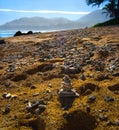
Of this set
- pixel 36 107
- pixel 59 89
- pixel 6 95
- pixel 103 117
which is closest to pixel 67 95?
pixel 59 89

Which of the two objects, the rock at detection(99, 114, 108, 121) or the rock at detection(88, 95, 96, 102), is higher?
the rock at detection(88, 95, 96, 102)

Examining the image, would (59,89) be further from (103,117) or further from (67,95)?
(103,117)

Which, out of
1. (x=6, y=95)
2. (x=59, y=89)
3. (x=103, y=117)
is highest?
(x=59, y=89)

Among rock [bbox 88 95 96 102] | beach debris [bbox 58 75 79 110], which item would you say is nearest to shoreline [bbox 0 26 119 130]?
rock [bbox 88 95 96 102]

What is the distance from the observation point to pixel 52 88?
9016 mm

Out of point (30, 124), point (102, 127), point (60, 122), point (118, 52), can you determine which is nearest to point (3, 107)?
point (30, 124)

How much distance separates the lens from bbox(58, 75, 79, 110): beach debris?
797 centimetres

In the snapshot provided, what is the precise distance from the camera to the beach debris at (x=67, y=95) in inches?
314

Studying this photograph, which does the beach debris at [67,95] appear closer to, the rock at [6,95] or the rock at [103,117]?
the rock at [103,117]

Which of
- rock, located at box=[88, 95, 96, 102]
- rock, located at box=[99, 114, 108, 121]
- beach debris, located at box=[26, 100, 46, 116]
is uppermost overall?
rock, located at box=[88, 95, 96, 102]

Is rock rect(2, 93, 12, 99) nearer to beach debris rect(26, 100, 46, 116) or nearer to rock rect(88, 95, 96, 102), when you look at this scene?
beach debris rect(26, 100, 46, 116)

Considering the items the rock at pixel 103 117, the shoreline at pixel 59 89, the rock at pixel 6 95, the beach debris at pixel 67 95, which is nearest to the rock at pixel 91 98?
the shoreline at pixel 59 89

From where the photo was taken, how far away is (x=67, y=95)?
8250 mm

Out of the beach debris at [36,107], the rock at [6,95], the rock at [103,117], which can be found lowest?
the rock at [103,117]
